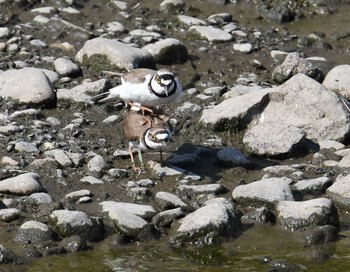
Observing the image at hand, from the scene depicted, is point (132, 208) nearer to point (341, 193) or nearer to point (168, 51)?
point (341, 193)

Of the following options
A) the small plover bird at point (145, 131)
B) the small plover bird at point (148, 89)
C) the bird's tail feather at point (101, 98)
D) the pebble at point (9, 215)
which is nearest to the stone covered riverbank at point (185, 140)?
the pebble at point (9, 215)

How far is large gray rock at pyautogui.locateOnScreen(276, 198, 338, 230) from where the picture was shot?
9641 millimetres

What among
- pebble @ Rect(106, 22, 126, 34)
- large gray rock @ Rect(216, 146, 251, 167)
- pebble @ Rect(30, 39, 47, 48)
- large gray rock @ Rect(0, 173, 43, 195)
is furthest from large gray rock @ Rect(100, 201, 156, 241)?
pebble @ Rect(106, 22, 126, 34)

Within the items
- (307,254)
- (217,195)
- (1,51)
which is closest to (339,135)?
(217,195)

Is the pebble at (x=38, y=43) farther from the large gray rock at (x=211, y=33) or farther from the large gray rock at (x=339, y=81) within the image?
the large gray rock at (x=339, y=81)

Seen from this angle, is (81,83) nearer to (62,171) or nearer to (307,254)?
(62,171)

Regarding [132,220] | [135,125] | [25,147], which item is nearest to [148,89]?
[135,125]

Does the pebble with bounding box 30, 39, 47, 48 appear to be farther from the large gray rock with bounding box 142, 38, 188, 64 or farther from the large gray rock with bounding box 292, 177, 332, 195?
the large gray rock with bounding box 292, 177, 332, 195

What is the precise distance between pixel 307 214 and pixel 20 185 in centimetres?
286

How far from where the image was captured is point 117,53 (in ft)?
43.0

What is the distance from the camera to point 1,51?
546 inches

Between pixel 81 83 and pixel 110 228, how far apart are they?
394 cm

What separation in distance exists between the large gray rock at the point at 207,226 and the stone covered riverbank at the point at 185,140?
0.04 feet

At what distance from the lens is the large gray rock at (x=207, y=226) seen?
934 cm
